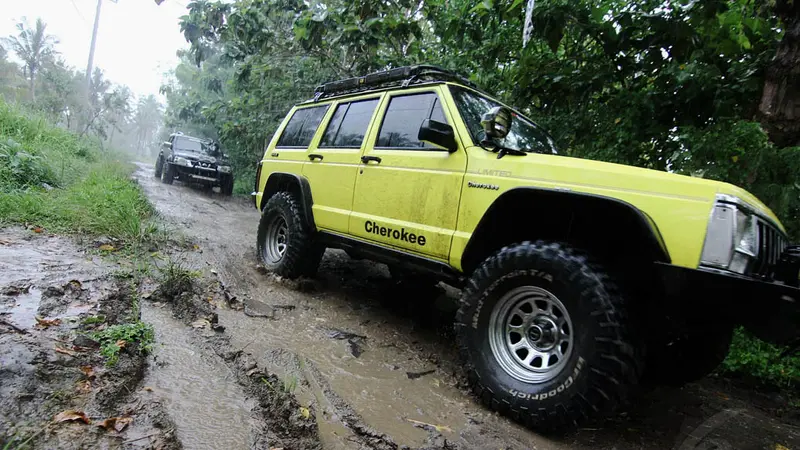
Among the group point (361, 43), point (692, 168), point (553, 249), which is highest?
point (361, 43)

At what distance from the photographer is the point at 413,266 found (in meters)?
3.13

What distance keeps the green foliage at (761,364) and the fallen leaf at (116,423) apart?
4239 millimetres

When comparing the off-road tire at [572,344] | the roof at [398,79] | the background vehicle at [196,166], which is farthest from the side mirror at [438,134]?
the background vehicle at [196,166]

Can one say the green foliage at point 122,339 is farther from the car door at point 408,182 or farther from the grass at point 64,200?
the grass at point 64,200

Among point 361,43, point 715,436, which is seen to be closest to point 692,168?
point 715,436

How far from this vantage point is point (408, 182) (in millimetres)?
3127

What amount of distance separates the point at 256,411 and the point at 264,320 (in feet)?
4.64

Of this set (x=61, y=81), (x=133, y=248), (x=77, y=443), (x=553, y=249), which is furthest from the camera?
(x=61, y=81)

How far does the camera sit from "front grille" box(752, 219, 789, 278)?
1976 mm

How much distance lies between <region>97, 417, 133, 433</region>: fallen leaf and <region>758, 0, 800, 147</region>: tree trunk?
4926mm

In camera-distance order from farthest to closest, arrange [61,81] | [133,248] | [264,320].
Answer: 1. [61,81]
2. [133,248]
3. [264,320]

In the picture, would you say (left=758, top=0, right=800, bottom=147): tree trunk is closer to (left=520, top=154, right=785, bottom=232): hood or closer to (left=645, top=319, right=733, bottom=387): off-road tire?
(left=520, top=154, right=785, bottom=232): hood

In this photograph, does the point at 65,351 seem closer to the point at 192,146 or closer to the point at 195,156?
the point at 195,156

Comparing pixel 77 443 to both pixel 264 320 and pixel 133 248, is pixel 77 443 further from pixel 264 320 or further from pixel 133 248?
pixel 133 248
